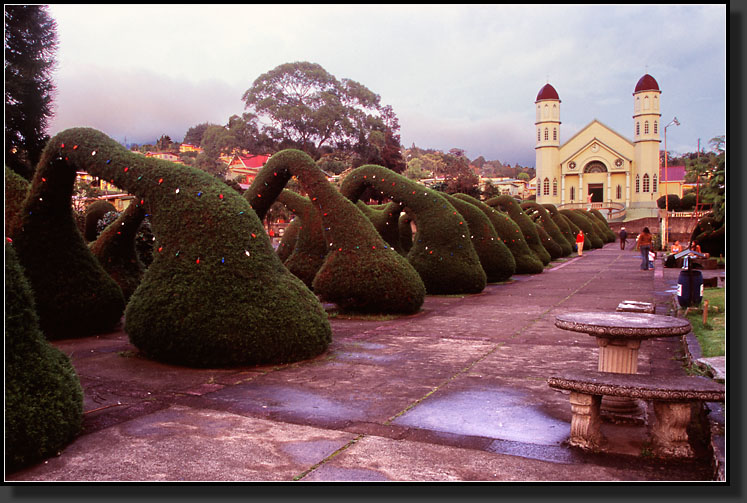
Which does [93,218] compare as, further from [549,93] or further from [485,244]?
[549,93]

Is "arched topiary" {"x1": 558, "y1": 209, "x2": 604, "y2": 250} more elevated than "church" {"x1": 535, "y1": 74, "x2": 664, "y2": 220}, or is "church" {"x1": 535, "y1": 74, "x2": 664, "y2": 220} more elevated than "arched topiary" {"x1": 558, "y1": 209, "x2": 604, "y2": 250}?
"church" {"x1": 535, "y1": 74, "x2": 664, "y2": 220}

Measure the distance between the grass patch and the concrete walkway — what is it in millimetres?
385

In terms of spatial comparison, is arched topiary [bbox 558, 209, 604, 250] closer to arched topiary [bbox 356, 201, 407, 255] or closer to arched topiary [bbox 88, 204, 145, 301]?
arched topiary [bbox 356, 201, 407, 255]

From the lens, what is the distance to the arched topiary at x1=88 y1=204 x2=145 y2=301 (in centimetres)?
1024

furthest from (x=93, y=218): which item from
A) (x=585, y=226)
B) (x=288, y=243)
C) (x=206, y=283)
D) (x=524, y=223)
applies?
(x=585, y=226)

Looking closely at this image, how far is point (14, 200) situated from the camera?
340 inches

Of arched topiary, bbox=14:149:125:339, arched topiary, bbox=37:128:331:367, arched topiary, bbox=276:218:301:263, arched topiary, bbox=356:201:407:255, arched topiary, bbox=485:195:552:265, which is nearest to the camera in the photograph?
arched topiary, bbox=37:128:331:367

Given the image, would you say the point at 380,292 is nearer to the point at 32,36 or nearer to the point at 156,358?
the point at 156,358

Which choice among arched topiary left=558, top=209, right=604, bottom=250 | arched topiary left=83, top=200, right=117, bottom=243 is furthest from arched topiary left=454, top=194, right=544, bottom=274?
arched topiary left=558, top=209, right=604, bottom=250

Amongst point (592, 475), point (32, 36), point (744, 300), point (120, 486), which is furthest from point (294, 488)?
point (32, 36)

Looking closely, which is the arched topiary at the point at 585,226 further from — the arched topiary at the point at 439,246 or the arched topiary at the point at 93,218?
the arched topiary at the point at 93,218

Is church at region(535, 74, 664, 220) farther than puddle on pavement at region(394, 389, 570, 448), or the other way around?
church at region(535, 74, 664, 220)

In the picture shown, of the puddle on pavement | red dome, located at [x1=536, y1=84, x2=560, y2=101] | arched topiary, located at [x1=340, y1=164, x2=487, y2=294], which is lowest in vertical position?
the puddle on pavement

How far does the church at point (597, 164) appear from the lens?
205 feet
